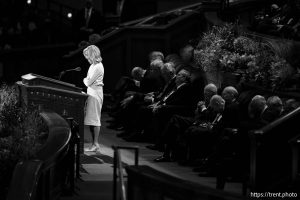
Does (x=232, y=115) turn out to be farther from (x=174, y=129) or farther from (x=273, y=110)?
(x=174, y=129)

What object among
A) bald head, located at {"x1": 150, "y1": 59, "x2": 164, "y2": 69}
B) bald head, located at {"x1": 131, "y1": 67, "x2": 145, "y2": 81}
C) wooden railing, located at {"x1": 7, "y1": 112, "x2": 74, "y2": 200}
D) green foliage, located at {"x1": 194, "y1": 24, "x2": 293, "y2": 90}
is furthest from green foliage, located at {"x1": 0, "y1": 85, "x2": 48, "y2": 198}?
bald head, located at {"x1": 131, "y1": 67, "x2": 145, "y2": 81}

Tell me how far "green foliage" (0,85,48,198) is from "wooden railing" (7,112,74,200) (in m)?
0.17

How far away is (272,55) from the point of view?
16.1 m

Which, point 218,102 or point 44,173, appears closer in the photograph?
point 44,173

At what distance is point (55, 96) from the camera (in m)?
15.5

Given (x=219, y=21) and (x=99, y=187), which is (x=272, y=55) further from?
(x=99, y=187)

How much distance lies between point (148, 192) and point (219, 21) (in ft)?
36.7

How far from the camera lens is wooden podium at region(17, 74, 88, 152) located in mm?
15352

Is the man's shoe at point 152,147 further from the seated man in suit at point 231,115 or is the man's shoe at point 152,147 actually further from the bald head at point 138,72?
the seated man in suit at point 231,115

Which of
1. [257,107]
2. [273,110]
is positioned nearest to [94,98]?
[257,107]

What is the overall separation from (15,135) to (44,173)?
1414 millimetres

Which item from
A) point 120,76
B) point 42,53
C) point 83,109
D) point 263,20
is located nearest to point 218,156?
point 83,109

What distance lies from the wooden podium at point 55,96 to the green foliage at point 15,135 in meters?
1.40

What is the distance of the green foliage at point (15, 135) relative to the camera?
10.2m
